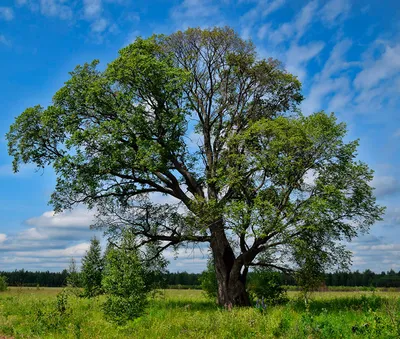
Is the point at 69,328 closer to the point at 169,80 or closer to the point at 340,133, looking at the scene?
the point at 169,80

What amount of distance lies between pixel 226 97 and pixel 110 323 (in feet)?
55.1

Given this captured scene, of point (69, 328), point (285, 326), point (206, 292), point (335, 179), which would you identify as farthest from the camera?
point (206, 292)

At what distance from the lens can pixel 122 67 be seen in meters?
24.4

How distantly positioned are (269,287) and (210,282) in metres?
5.61

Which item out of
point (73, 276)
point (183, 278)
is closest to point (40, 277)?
point (183, 278)

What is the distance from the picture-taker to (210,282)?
28891mm

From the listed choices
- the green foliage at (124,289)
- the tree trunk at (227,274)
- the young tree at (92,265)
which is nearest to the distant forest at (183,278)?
the young tree at (92,265)

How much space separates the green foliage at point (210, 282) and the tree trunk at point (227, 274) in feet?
10.6

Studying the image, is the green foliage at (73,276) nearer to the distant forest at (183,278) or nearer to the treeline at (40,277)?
the distant forest at (183,278)

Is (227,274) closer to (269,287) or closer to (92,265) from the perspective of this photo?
(269,287)

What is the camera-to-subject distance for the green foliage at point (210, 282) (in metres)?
28.7

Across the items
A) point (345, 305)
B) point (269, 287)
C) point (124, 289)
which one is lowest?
point (345, 305)

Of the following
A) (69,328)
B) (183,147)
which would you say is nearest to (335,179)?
(183,147)

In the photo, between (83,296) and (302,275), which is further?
(83,296)
